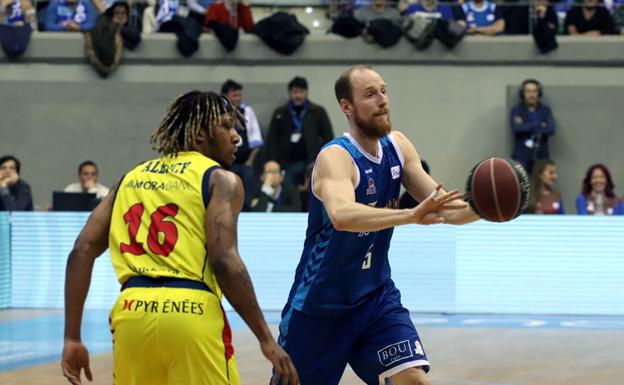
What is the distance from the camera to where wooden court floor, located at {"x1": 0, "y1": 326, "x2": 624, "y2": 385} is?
8909 mm

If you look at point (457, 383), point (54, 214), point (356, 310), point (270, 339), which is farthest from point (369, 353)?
point (54, 214)

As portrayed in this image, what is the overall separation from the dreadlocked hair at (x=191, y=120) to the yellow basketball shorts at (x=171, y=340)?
0.64 meters

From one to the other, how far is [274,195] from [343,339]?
341 inches

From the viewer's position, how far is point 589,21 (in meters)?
17.4

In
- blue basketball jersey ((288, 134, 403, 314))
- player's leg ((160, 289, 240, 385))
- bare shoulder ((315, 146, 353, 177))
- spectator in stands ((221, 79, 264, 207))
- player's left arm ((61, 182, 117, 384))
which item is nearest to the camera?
player's leg ((160, 289, 240, 385))

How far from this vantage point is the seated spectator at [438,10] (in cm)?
1705

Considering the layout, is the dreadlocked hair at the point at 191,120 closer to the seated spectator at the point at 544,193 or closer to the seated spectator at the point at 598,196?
the seated spectator at the point at 544,193

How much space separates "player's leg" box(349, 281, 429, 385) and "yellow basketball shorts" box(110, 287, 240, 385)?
4.60 ft

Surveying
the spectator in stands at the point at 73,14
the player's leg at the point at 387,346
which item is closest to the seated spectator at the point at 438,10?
the spectator in stands at the point at 73,14

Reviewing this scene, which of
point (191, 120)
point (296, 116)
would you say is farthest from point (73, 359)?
point (296, 116)

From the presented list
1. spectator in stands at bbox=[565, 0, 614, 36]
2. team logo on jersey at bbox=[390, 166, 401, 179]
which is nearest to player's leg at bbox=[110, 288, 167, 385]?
team logo on jersey at bbox=[390, 166, 401, 179]

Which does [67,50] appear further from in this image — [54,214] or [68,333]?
[68,333]

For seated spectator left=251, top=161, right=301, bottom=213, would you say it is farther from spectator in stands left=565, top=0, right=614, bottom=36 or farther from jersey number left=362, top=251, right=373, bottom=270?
jersey number left=362, top=251, right=373, bottom=270

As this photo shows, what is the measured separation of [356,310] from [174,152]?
60.4 inches
